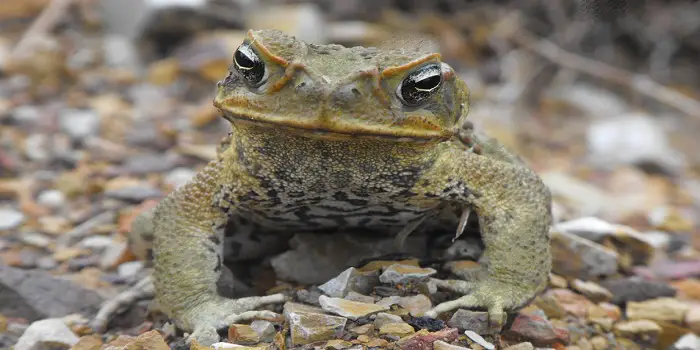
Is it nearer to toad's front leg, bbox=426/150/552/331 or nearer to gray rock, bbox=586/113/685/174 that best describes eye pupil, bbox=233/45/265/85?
toad's front leg, bbox=426/150/552/331

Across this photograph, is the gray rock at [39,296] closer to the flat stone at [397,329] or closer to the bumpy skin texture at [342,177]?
the bumpy skin texture at [342,177]

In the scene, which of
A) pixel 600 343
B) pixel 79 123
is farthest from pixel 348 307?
pixel 79 123

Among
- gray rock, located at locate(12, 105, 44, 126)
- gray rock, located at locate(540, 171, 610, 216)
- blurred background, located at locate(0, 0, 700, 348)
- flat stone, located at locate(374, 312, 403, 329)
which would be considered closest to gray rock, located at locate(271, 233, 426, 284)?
flat stone, located at locate(374, 312, 403, 329)

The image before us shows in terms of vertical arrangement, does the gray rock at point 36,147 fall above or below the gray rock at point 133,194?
below

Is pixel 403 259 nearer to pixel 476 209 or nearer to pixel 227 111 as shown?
pixel 476 209

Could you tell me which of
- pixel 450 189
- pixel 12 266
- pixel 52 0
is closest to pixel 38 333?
pixel 12 266

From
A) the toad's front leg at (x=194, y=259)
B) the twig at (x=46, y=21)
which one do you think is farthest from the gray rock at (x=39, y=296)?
the twig at (x=46, y=21)

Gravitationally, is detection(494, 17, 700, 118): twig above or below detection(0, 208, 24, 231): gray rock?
above
